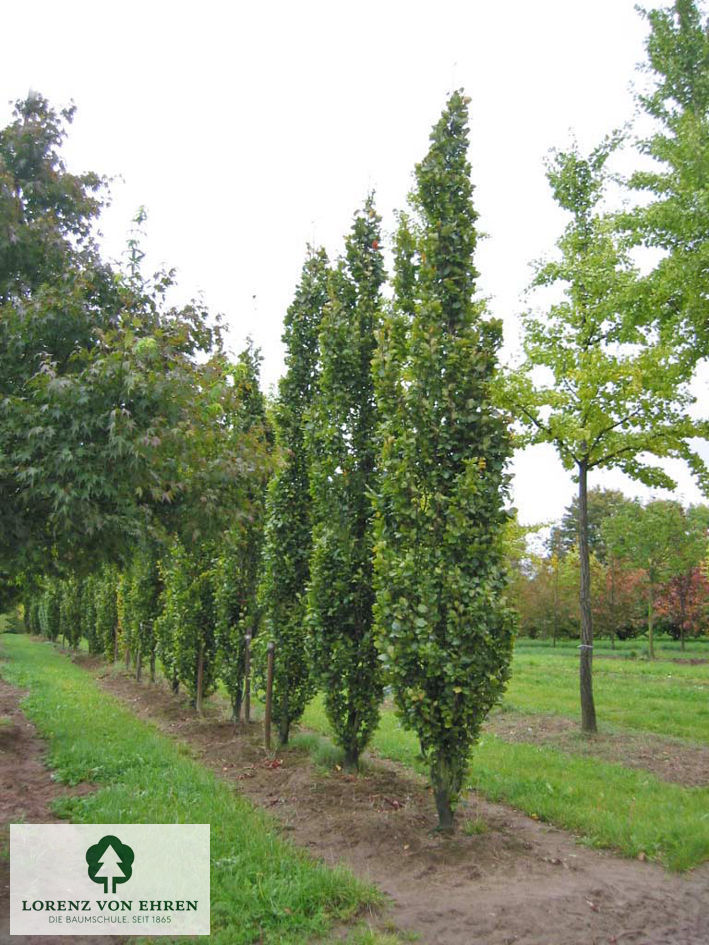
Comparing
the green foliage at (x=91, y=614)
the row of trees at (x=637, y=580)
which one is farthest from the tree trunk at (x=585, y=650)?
the green foliage at (x=91, y=614)

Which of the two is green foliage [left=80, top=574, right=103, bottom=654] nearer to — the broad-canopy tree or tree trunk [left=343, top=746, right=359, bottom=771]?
tree trunk [left=343, top=746, right=359, bottom=771]

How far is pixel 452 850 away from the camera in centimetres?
514

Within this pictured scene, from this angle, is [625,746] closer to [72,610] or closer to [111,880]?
[111,880]

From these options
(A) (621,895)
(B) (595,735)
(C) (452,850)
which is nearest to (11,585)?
(C) (452,850)

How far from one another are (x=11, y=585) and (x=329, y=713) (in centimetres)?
348

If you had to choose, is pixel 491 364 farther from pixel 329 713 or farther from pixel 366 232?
pixel 329 713

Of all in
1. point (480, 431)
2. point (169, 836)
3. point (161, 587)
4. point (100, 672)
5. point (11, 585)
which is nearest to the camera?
point (169, 836)

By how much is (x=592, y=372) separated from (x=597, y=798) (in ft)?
17.3

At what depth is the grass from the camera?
10.7 metres

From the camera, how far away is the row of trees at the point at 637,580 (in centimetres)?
2603

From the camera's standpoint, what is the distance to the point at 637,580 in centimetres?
2955

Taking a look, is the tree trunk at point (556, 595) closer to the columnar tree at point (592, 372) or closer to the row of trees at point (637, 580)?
the row of trees at point (637, 580)

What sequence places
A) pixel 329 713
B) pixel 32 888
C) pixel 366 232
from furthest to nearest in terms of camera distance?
pixel 366 232, pixel 329 713, pixel 32 888

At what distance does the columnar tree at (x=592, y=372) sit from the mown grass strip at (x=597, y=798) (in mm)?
1935
